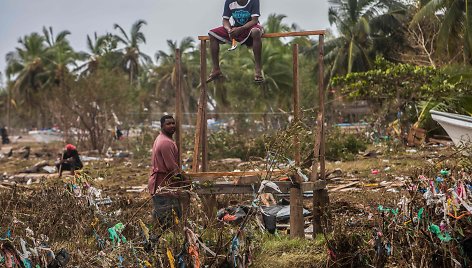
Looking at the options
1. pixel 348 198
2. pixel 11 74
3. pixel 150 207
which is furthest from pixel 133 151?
pixel 11 74

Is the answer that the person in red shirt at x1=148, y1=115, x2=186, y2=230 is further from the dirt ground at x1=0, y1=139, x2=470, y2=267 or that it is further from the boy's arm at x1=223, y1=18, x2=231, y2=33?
the boy's arm at x1=223, y1=18, x2=231, y2=33

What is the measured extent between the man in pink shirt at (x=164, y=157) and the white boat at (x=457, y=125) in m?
5.67

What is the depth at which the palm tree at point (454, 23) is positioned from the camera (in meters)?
17.9

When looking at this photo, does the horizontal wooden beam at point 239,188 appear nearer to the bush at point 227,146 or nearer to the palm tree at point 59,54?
the bush at point 227,146

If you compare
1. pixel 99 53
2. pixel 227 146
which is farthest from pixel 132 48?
pixel 227 146

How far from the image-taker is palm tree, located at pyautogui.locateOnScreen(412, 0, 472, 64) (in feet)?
58.6

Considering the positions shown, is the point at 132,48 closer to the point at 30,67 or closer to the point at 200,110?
the point at 30,67

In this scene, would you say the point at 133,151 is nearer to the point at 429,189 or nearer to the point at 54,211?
the point at 54,211

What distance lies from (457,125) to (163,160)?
22.4 feet

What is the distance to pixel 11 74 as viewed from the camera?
5081 cm

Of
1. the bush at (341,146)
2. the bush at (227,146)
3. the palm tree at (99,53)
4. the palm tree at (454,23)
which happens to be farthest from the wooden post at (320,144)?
the palm tree at (99,53)

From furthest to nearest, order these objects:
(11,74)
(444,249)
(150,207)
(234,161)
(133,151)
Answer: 1. (11,74)
2. (133,151)
3. (234,161)
4. (150,207)
5. (444,249)

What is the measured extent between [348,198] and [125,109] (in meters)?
19.5

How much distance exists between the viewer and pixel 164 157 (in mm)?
6750
